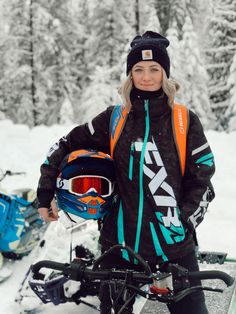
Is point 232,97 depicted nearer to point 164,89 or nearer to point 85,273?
point 164,89

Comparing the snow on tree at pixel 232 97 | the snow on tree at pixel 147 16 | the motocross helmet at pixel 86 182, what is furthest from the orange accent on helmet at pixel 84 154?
the snow on tree at pixel 147 16

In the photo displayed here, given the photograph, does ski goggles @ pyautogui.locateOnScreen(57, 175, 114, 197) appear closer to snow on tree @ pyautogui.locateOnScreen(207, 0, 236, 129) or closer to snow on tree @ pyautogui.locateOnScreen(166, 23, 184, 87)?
snow on tree @ pyautogui.locateOnScreen(166, 23, 184, 87)

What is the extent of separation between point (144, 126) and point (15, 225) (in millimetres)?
3629

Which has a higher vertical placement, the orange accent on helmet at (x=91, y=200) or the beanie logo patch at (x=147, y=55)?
the beanie logo patch at (x=147, y=55)

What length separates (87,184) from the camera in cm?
247

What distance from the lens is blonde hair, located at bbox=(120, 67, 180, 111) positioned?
2492mm

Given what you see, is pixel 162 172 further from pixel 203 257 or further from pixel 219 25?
pixel 219 25

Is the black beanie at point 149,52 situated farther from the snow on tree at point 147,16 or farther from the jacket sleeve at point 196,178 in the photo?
the snow on tree at point 147,16

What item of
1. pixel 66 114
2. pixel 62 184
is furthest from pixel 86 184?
pixel 66 114

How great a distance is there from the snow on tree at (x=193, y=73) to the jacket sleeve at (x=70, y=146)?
1888 centimetres

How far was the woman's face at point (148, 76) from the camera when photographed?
8.16 feet

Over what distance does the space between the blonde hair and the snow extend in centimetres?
261

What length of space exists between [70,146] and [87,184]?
32 cm

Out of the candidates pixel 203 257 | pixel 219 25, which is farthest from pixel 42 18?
pixel 203 257
